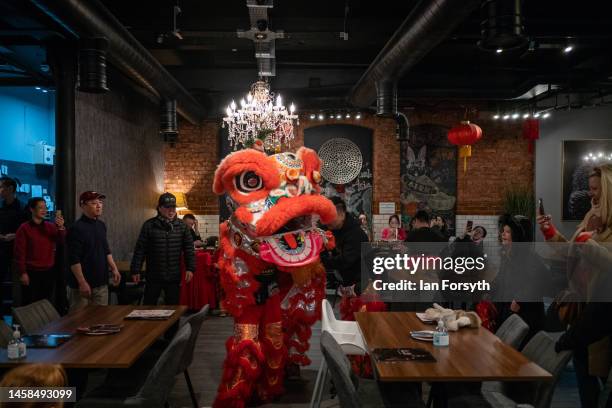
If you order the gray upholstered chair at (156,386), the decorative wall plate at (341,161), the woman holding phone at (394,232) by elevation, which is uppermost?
the decorative wall plate at (341,161)

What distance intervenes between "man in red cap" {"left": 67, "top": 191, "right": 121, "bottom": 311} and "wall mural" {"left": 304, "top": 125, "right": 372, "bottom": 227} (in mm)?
5678

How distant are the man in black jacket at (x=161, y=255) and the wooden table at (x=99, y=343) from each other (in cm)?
98

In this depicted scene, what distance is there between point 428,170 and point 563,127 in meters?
2.73

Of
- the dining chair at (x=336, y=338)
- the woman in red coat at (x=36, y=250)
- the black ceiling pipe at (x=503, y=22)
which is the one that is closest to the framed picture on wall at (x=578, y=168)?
the black ceiling pipe at (x=503, y=22)

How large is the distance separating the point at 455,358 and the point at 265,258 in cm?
150

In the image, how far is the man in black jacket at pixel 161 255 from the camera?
468 centimetres

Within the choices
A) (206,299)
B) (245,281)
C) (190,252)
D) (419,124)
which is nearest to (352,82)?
(419,124)

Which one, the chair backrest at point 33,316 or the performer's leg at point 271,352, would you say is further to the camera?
the performer's leg at point 271,352

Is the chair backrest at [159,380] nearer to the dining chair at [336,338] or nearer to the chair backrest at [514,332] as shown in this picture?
the dining chair at [336,338]

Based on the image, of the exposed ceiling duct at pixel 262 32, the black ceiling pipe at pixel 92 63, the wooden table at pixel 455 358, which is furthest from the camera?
the exposed ceiling duct at pixel 262 32

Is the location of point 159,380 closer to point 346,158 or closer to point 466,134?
point 466,134

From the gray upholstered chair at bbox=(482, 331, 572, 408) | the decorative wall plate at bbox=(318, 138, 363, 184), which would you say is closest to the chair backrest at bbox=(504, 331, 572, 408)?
the gray upholstered chair at bbox=(482, 331, 572, 408)

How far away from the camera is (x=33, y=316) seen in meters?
3.36

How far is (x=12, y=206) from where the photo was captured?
5887mm
